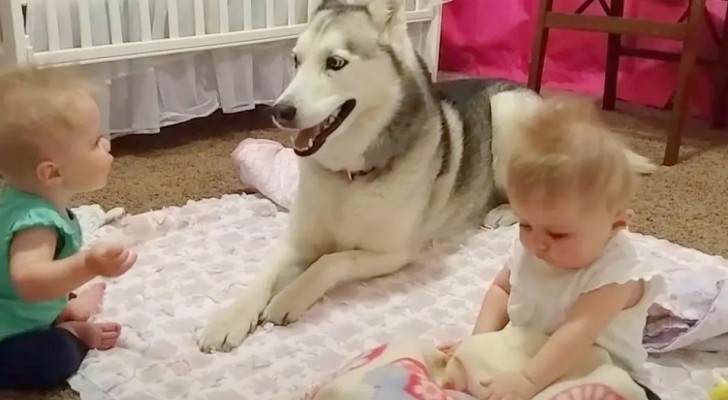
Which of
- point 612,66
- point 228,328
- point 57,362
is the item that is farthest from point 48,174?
point 612,66

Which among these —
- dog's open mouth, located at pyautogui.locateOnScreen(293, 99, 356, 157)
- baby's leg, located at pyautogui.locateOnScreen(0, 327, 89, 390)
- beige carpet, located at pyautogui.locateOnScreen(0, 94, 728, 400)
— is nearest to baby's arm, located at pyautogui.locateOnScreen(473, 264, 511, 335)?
dog's open mouth, located at pyautogui.locateOnScreen(293, 99, 356, 157)

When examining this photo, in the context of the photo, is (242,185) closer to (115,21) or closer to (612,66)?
(115,21)

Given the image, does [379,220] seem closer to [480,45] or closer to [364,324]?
[364,324]

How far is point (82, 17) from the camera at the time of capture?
240cm

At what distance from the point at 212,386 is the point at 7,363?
1.03ft

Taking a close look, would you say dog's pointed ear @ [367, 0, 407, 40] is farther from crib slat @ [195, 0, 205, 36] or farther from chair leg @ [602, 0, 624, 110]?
chair leg @ [602, 0, 624, 110]

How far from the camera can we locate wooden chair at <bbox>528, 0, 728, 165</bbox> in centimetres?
264

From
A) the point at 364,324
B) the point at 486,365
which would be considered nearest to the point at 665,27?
the point at 364,324

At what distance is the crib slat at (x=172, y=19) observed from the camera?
256 cm

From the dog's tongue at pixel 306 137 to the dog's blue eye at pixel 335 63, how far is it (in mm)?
124

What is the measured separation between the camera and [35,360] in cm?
132

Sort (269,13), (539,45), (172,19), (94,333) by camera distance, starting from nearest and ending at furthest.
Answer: (94,333)
(172,19)
(269,13)
(539,45)

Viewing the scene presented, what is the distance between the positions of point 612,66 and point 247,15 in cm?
150

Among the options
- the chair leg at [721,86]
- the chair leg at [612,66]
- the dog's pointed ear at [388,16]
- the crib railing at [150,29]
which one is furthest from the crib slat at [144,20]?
the chair leg at [721,86]
